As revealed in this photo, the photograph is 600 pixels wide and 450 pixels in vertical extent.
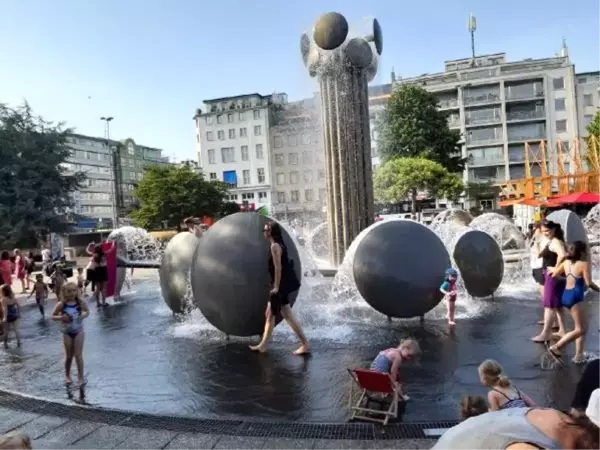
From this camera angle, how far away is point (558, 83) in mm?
70812

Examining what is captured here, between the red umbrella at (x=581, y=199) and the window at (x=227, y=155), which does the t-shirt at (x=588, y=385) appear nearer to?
the red umbrella at (x=581, y=199)

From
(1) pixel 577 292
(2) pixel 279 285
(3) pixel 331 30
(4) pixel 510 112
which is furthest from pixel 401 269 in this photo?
(4) pixel 510 112

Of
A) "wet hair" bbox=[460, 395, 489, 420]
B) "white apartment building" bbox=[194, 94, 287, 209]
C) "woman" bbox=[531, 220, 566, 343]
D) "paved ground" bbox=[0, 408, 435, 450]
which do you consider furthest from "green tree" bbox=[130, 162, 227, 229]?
"wet hair" bbox=[460, 395, 489, 420]

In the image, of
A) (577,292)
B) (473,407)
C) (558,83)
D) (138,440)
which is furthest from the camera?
(558,83)

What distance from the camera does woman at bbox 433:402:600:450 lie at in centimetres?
205

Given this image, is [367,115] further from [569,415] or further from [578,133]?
[578,133]

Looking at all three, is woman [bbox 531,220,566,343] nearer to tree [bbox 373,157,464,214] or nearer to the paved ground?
the paved ground

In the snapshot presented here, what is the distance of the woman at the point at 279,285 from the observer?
7832mm

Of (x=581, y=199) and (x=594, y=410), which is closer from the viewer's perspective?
(x=594, y=410)

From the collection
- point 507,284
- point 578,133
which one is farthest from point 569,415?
point 578,133

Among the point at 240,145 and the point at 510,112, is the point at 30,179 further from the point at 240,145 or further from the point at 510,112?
the point at 510,112

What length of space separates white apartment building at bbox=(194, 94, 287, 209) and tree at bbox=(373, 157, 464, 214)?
39.8 metres

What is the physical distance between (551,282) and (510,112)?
69356 millimetres

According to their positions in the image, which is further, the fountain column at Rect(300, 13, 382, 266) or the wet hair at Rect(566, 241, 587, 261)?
the fountain column at Rect(300, 13, 382, 266)
